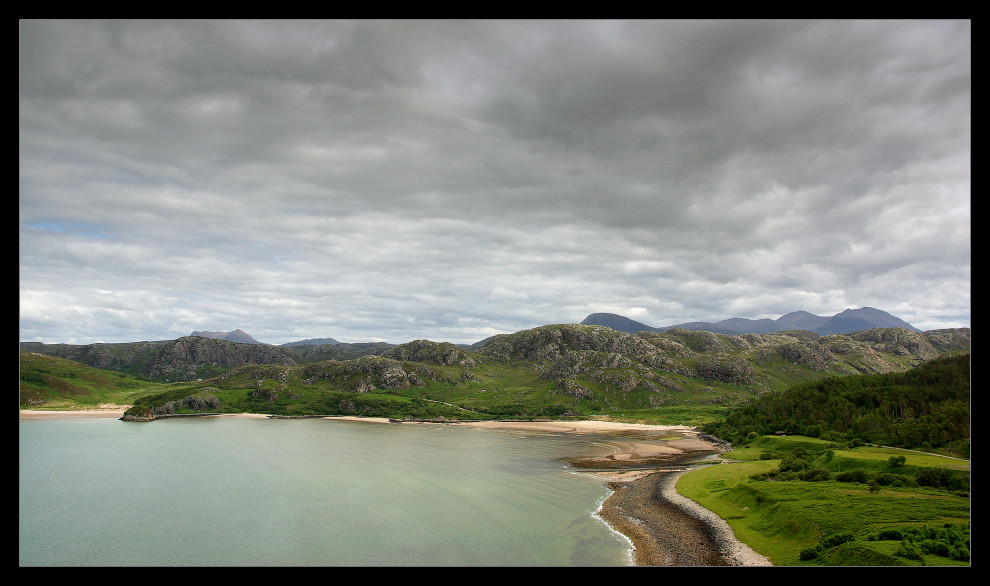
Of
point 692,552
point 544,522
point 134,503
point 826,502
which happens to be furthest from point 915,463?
point 134,503

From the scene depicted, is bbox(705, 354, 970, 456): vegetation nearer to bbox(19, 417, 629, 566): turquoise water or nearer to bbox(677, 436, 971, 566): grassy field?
bbox(677, 436, 971, 566): grassy field

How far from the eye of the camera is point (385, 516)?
5650 centimetres

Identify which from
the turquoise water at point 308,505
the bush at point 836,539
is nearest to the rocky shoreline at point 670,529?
the turquoise water at point 308,505

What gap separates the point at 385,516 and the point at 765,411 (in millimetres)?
104757

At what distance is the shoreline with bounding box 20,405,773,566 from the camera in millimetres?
41062

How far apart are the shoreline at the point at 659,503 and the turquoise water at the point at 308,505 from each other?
8.93 feet

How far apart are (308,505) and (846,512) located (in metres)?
60.0

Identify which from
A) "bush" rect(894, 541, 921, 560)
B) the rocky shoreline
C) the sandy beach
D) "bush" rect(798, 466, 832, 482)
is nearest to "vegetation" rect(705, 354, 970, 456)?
the sandy beach

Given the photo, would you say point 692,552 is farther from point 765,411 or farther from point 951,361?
point 951,361

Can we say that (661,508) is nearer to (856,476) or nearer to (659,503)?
(659,503)

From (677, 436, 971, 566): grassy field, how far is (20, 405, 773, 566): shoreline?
2.24 m

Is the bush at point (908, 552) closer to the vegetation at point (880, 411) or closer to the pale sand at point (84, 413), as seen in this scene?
the vegetation at point (880, 411)

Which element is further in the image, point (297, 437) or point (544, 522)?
point (297, 437)
